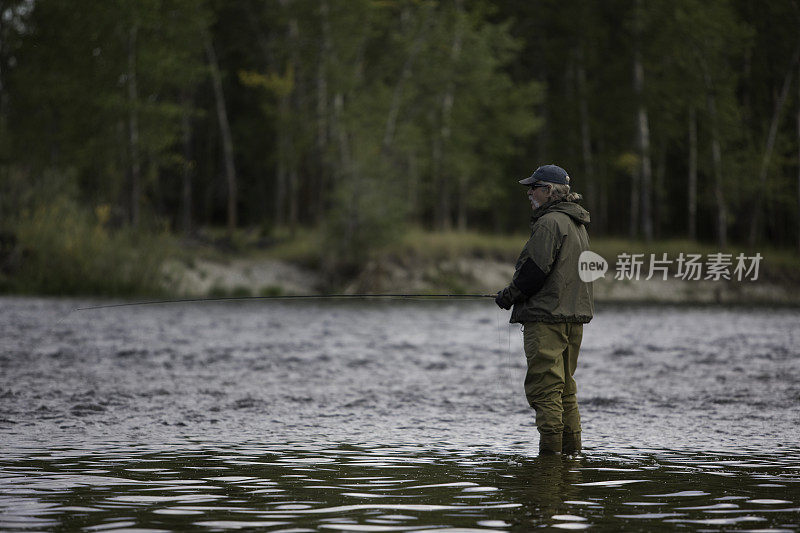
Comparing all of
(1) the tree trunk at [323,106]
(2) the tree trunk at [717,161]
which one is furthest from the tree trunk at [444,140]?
(2) the tree trunk at [717,161]

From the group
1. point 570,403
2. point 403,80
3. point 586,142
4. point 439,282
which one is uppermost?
point 403,80

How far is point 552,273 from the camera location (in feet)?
26.0

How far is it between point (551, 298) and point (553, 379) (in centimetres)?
57

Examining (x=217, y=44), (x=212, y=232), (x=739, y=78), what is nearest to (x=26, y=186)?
(x=212, y=232)

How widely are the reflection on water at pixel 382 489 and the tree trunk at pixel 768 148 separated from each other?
33070 mm

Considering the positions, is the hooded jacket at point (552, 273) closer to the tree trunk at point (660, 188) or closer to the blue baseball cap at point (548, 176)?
the blue baseball cap at point (548, 176)

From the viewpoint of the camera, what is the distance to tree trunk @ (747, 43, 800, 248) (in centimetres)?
3975

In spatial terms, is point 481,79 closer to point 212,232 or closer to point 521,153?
point 521,153

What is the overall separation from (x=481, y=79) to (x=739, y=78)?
30.1 feet

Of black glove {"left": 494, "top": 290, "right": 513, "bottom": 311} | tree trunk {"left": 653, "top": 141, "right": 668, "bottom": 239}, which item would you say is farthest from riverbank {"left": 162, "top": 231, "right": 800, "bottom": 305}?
black glove {"left": 494, "top": 290, "right": 513, "bottom": 311}

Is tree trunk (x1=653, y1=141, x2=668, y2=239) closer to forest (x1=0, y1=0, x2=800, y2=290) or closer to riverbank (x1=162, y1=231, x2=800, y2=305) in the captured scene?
forest (x1=0, y1=0, x2=800, y2=290)

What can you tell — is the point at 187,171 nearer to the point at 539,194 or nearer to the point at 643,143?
the point at 643,143

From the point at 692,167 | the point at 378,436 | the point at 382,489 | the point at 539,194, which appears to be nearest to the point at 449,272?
the point at 692,167

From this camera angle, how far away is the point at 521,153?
161ft
